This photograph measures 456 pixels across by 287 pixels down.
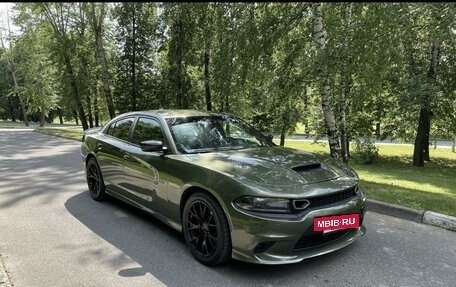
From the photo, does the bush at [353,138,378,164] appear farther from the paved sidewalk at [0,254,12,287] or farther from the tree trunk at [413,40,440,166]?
the paved sidewalk at [0,254,12,287]

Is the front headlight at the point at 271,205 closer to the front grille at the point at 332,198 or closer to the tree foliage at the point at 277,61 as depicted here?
the front grille at the point at 332,198

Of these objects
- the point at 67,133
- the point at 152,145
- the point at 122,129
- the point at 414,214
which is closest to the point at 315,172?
the point at 152,145

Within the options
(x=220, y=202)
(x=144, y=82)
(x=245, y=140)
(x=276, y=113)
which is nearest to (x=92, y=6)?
(x=144, y=82)

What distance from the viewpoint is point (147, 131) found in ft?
16.9

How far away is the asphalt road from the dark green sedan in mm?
247

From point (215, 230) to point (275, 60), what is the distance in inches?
220

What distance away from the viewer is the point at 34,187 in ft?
24.4

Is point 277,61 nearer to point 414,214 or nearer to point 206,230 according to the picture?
point 414,214

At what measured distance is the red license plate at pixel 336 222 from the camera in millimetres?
3434

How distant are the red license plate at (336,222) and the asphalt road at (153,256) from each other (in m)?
0.44

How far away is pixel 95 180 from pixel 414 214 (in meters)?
4.96

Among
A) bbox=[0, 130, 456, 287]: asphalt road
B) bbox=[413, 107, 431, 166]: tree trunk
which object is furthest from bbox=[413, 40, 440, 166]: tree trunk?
bbox=[0, 130, 456, 287]: asphalt road

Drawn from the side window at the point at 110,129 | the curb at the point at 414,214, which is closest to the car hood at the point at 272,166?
the curb at the point at 414,214

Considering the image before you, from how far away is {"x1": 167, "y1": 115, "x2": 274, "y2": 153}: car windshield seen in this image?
461cm
